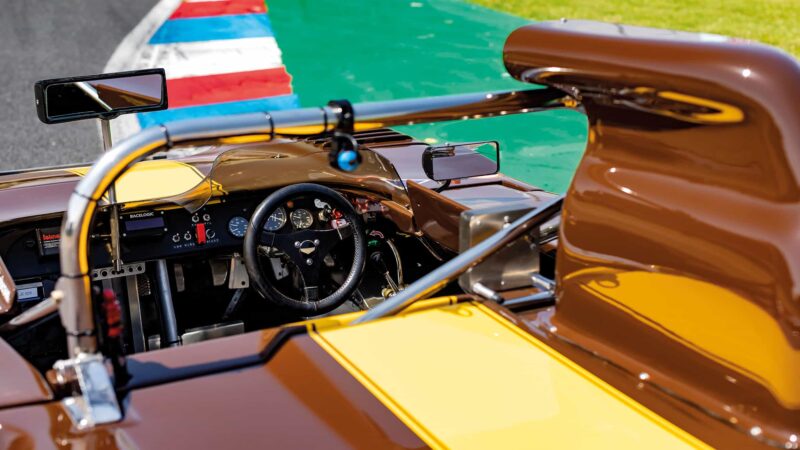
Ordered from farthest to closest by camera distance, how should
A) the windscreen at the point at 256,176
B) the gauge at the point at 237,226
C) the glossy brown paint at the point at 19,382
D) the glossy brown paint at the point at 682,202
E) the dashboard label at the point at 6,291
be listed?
1. the gauge at the point at 237,226
2. the windscreen at the point at 256,176
3. the dashboard label at the point at 6,291
4. the glossy brown paint at the point at 19,382
5. the glossy brown paint at the point at 682,202

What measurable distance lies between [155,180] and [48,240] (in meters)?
0.54

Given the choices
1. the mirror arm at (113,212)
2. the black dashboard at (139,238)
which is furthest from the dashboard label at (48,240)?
the mirror arm at (113,212)

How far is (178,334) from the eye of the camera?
13.2 feet

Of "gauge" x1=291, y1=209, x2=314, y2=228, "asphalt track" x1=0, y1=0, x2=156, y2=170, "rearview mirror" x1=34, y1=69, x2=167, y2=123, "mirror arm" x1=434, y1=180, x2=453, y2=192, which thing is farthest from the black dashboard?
"asphalt track" x1=0, y1=0, x2=156, y2=170

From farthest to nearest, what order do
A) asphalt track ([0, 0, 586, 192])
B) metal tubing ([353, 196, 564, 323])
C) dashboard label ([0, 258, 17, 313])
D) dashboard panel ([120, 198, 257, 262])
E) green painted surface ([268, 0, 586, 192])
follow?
asphalt track ([0, 0, 586, 192])
green painted surface ([268, 0, 586, 192])
dashboard panel ([120, 198, 257, 262])
dashboard label ([0, 258, 17, 313])
metal tubing ([353, 196, 564, 323])

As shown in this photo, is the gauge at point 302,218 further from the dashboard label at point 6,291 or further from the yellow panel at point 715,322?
the yellow panel at point 715,322

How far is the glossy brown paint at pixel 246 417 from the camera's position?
1.97 m

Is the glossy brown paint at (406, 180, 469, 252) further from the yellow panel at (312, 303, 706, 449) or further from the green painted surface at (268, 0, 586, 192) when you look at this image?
the green painted surface at (268, 0, 586, 192)

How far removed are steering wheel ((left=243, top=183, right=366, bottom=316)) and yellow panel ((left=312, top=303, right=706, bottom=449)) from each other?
4.23 feet

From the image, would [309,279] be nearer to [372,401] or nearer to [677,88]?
[372,401]

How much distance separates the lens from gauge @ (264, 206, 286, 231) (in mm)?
3975

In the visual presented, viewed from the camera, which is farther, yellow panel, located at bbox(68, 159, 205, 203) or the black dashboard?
yellow panel, located at bbox(68, 159, 205, 203)

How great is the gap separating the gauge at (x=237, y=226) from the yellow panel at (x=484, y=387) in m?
1.64

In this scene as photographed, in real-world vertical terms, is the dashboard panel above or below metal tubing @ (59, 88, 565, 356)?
below
